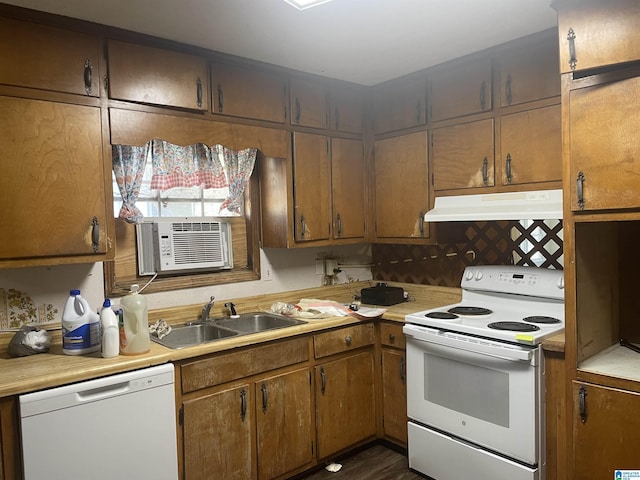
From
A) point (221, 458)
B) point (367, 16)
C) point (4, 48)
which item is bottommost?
point (221, 458)

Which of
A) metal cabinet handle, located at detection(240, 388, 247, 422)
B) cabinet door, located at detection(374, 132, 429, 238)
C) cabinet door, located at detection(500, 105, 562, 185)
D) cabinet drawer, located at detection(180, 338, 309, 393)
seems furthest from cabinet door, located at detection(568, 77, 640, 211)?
metal cabinet handle, located at detection(240, 388, 247, 422)

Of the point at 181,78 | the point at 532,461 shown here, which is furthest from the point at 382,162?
the point at 532,461

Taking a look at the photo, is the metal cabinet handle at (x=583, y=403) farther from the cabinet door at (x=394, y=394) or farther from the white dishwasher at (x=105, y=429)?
the white dishwasher at (x=105, y=429)

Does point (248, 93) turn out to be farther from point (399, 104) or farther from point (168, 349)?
point (168, 349)

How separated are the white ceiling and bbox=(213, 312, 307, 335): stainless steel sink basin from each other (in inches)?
59.8

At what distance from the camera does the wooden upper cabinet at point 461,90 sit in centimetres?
270

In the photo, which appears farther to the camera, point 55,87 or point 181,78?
point 181,78

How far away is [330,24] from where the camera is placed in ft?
7.29

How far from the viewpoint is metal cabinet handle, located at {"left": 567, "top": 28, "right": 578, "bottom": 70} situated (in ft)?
6.22

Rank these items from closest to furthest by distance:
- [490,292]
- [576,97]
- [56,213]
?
[576,97], [56,213], [490,292]

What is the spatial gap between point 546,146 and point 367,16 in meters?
1.14

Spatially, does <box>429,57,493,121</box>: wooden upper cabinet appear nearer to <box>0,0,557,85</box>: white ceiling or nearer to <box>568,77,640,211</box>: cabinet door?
<box>0,0,557,85</box>: white ceiling

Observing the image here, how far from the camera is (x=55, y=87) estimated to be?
207cm

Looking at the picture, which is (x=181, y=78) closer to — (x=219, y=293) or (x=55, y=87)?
(x=55, y=87)
